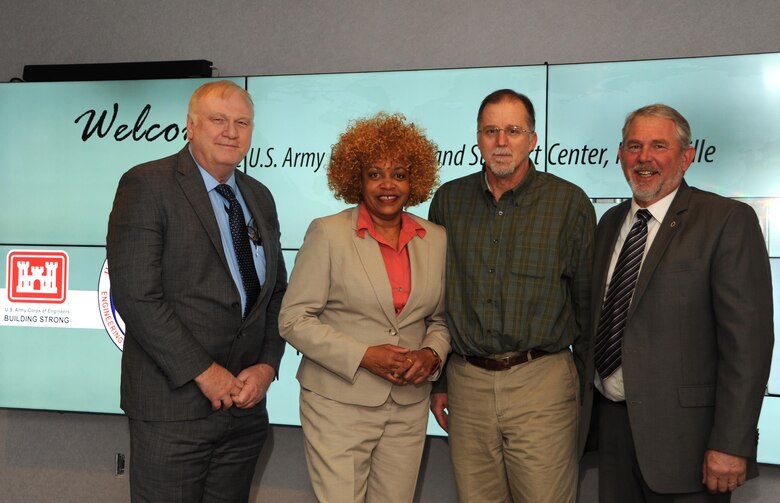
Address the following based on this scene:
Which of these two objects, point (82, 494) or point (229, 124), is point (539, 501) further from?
point (82, 494)

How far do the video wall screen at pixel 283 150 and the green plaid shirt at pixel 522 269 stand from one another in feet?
2.89

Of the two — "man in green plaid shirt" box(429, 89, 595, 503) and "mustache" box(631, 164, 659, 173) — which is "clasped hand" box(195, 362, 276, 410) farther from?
"mustache" box(631, 164, 659, 173)

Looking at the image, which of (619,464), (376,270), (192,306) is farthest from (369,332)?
(619,464)

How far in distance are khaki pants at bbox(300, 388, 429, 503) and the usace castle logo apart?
6.99 ft

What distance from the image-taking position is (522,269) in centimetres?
287

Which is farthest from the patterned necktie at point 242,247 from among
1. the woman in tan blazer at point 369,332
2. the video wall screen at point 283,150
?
the video wall screen at point 283,150

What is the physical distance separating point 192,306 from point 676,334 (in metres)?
1.69

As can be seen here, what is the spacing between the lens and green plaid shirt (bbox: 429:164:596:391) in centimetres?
284

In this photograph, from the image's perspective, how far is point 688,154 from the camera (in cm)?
286

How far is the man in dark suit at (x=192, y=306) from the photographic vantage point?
2.70 meters

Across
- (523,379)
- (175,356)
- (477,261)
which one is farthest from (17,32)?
(523,379)

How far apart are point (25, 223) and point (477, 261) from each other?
2.75 metres

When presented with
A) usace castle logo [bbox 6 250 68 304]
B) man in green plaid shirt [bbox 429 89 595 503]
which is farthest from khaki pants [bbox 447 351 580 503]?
usace castle logo [bbox 6 250 68 304]

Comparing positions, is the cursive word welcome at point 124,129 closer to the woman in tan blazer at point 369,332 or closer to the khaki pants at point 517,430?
the woman in tan blazer at point 369,332
